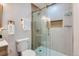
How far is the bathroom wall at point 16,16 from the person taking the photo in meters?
1.61

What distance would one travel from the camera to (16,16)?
1.64 meters

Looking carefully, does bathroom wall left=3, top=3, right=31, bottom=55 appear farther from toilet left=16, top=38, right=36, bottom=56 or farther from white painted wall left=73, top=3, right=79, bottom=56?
white painted wall left=73, top=3, right=79, bottom=56

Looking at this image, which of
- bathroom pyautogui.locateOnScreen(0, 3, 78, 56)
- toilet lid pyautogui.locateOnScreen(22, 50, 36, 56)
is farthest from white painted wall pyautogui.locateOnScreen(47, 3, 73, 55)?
toilet lid pyautogui.locateOnScreen(22, 50, 36, 56)

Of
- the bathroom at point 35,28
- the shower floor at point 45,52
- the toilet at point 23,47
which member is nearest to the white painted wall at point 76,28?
the bathroom at point 35,28

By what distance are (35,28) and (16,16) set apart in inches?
13.1

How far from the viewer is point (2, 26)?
5.21 ft

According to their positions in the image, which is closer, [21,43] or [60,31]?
[21,43]

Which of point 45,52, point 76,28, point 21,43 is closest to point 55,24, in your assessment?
point 76,28

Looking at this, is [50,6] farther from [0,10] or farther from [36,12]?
[0,10]

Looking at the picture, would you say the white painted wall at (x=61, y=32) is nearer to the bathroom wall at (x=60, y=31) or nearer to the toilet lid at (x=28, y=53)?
the bathroom wall at (x=60, y=31)

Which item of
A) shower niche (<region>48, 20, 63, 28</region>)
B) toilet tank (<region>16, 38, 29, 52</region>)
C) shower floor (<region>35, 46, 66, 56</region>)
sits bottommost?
shower floor (<region>35, 46, 66, 56</region>)

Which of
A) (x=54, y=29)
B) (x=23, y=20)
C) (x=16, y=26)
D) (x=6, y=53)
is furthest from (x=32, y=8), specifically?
(x=6, y=53)

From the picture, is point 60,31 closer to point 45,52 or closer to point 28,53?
point 45,52

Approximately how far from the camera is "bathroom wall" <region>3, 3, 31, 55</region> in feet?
5.29
